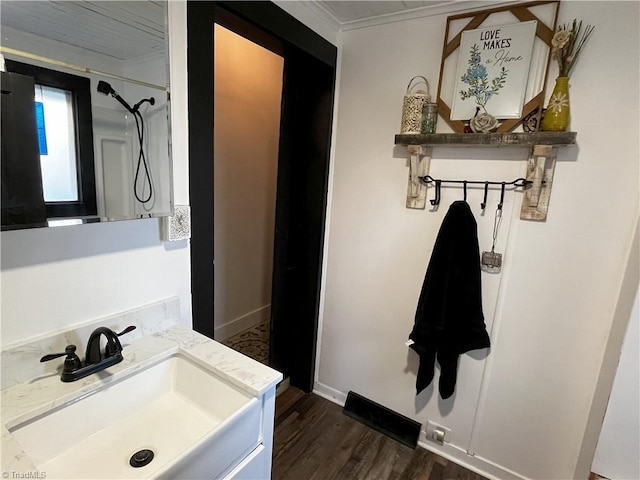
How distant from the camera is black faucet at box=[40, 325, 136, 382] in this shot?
0.89m

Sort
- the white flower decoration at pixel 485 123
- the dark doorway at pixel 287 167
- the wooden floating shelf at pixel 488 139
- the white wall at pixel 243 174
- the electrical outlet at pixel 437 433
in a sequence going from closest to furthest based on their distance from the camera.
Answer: the dark doorway at pixel 287 167, the wooden floating shelf at pixel 488 139, the white flower decoration at pixel 485 123, the electrical outlet at pixel 437 433, the white wall at pixel 243 174

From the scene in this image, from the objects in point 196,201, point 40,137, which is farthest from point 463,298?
point 40,137

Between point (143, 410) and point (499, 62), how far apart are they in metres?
1.88

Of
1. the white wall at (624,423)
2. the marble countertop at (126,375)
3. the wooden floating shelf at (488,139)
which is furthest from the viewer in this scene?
the wooden floating shelf at (488,139)

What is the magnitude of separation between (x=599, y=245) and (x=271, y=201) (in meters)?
2.28

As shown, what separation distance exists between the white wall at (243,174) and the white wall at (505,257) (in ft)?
3.22

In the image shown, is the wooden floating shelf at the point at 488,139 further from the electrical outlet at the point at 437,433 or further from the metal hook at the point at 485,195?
the electrical outlet at the point at 437,433

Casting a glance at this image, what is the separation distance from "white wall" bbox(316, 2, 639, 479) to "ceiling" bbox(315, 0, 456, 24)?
0.07 metres

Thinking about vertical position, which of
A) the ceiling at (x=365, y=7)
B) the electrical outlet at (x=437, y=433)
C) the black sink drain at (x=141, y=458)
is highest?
the ceiling at (x=365, y=7)

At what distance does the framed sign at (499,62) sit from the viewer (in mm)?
1318

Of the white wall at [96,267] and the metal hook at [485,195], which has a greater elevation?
the metal hook at [485,195]

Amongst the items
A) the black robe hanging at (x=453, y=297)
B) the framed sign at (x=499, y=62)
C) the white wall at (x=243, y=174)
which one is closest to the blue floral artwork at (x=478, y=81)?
the framed sign at (x=499, y=62)

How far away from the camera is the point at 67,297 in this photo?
944mm

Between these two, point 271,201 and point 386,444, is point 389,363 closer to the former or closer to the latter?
point 386,444
